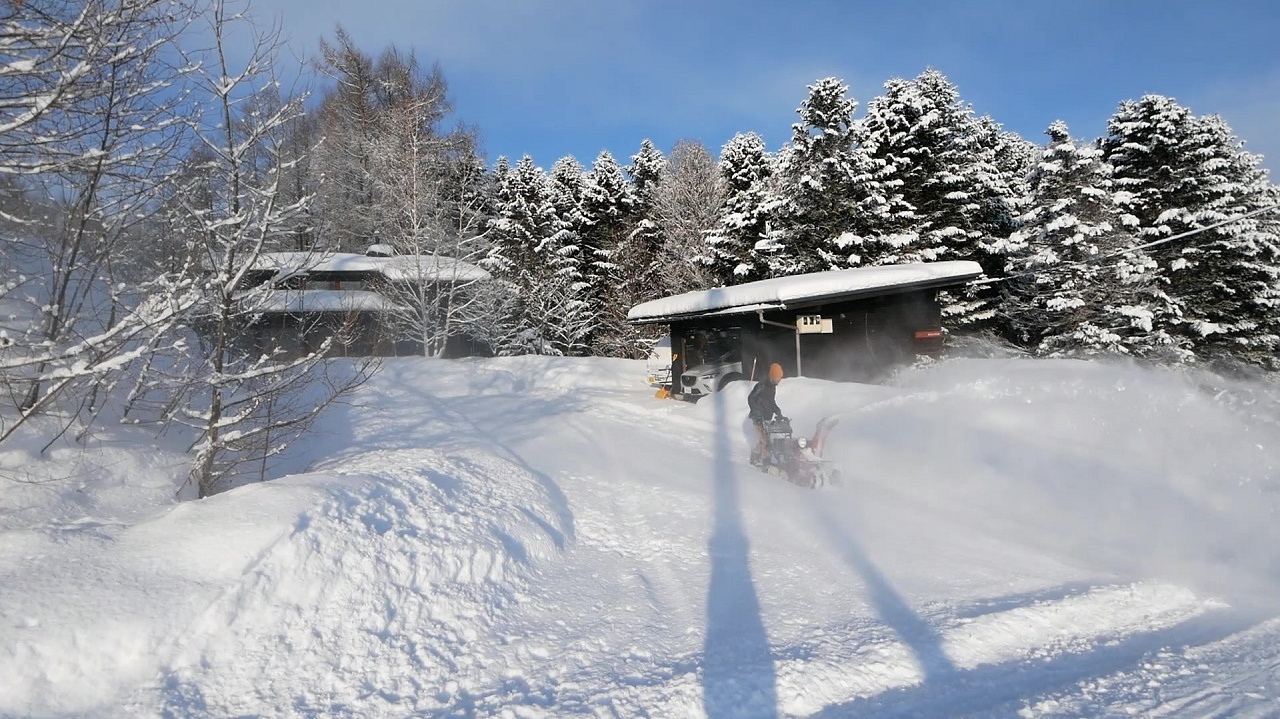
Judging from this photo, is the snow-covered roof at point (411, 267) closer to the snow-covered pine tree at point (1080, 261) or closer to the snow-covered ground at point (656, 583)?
the snow-covered ground at point (656, 583)

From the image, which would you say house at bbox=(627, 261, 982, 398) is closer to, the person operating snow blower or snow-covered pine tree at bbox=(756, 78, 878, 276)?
the person operating snow blower

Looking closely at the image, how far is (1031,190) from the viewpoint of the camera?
27984 mm

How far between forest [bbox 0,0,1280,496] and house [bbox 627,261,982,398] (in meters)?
3.72

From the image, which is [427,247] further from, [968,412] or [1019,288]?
[1019,288]

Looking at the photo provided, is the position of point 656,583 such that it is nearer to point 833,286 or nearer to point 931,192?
point 833,286

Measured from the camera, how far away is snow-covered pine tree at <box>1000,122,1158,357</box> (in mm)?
23359

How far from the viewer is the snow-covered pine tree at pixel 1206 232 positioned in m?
25.3

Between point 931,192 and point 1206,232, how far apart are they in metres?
10.9

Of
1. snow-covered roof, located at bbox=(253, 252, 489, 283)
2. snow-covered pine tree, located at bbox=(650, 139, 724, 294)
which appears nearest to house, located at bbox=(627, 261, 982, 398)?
snow-covered roof, located at bbox=(253, 252, 489, 283)

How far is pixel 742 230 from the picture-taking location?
28.4 m

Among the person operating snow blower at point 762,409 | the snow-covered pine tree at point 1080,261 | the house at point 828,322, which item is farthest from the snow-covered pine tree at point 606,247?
the person operating snow blower at point 762,409

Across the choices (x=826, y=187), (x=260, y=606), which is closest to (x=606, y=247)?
(x=826, y=187)

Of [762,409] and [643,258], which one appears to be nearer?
[762,409]

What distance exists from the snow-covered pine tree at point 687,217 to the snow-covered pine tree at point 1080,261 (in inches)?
533
